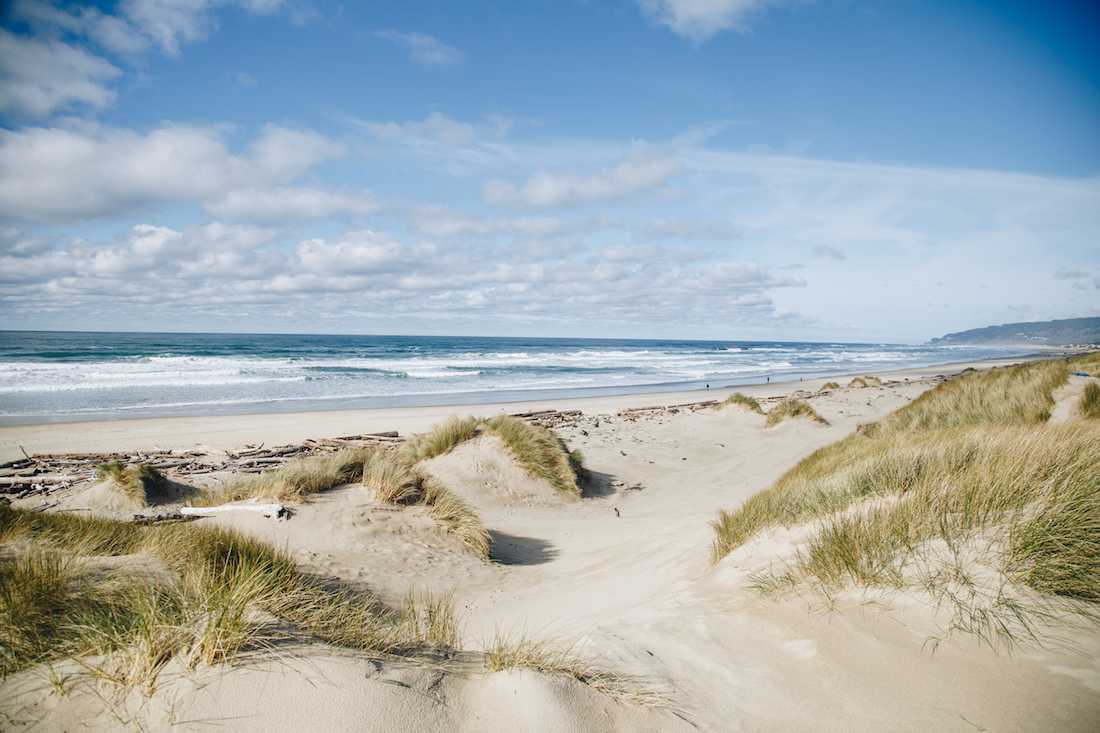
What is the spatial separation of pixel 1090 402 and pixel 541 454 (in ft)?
32.9

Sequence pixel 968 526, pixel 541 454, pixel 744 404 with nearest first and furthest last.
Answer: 1. pixel 968 526
2. pixel 541 454
3. pixel 744 404

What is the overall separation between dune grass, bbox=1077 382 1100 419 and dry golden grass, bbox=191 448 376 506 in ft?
39.6

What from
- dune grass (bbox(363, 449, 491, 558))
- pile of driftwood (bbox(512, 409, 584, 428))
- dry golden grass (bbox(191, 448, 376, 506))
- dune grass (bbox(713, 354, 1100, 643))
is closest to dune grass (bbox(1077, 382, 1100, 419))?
dune grass (bbox(713, 354, 1100, 643))

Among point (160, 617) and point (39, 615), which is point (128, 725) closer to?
point (160, 617)

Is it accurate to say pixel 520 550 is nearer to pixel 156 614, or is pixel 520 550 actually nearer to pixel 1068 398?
pixel 156 614

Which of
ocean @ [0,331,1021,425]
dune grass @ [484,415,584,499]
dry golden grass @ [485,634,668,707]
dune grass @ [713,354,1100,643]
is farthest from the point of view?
ocean @ [0,331,1021,425]

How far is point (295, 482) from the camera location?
7137 mm

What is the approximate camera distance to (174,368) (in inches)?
1531

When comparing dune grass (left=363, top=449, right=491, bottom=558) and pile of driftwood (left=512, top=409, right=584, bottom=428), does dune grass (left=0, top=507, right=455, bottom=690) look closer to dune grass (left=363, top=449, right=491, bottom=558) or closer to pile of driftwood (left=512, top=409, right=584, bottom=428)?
dune grass (left=363, top=449, right=491, bottom=558)

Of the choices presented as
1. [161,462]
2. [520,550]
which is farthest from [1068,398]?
[161,462]

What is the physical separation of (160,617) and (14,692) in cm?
49

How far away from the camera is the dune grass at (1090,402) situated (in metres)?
9.00

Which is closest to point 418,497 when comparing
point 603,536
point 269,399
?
point 603,536

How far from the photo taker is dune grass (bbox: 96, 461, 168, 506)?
822cm
